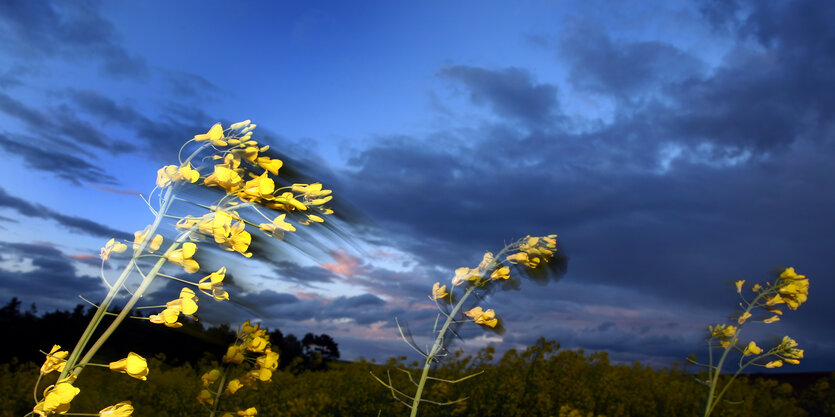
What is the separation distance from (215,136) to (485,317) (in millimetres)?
844

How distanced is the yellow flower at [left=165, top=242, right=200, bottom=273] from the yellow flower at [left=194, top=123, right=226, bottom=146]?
24 cm

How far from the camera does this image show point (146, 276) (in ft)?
3.04

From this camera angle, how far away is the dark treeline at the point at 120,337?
1106 mm

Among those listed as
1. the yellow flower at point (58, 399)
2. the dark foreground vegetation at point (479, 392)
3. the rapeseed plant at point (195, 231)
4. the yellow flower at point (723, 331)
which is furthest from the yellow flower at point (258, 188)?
the dark foreground vegetation at point (479, 392)

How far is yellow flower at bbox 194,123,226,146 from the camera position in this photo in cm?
107

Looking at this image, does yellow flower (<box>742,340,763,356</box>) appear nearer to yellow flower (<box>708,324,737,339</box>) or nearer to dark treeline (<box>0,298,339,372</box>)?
yellow flower (<box>708,324,737,339</box>)

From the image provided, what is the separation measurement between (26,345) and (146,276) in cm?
281

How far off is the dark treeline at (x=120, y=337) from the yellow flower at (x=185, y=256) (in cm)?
15

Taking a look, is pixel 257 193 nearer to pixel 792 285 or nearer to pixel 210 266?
pixel 210 266

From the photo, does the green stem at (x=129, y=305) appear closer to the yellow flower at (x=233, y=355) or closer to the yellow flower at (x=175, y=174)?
the yellow flower at (x=175, y=174)

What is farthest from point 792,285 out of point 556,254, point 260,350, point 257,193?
point 257,193

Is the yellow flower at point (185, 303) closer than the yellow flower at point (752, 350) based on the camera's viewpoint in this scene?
Yes

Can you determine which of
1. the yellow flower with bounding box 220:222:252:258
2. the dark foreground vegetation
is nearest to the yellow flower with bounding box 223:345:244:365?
the yellow flower with bounding box 220:222:252:258

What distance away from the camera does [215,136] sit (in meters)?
1.07
